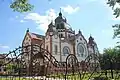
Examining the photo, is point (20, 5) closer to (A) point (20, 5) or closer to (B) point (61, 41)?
(A) point (20, 5)

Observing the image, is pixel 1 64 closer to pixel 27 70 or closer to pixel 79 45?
pixel 27 70

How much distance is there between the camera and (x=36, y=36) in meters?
49.4

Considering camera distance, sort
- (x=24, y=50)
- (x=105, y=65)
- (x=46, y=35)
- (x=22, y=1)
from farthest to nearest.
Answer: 1. (x=46, y=35)
2. (x=22, y=1)
3. (x=105, y=65)
4. (x=24, y=50)

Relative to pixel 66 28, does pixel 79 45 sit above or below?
below

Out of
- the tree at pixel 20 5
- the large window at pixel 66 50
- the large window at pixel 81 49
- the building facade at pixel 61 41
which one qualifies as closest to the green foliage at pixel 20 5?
the tree at pixel 20 5

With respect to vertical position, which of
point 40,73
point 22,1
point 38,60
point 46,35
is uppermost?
point 46,35

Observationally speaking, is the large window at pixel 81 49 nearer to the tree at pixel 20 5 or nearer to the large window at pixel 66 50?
the large window at pixel 66 50

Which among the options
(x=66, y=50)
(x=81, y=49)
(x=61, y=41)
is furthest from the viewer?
(x=81, y=49)

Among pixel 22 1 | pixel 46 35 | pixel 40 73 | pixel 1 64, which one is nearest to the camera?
pixel 1 64

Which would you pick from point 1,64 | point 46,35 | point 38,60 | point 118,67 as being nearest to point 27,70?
point 38,60

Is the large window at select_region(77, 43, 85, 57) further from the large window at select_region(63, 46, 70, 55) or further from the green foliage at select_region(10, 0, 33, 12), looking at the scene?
the green foliage at select_region(10, 0, 33, 12)

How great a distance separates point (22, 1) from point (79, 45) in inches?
1645

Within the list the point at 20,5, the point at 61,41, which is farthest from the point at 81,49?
the point at 20,5

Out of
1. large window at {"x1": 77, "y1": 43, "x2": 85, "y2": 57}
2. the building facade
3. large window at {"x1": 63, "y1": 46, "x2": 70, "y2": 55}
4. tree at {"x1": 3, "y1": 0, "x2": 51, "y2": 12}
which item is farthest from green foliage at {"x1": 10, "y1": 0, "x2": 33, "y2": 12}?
large window at {"x1": 77, "y1": 43, "x2": 85, "y2": 57}
